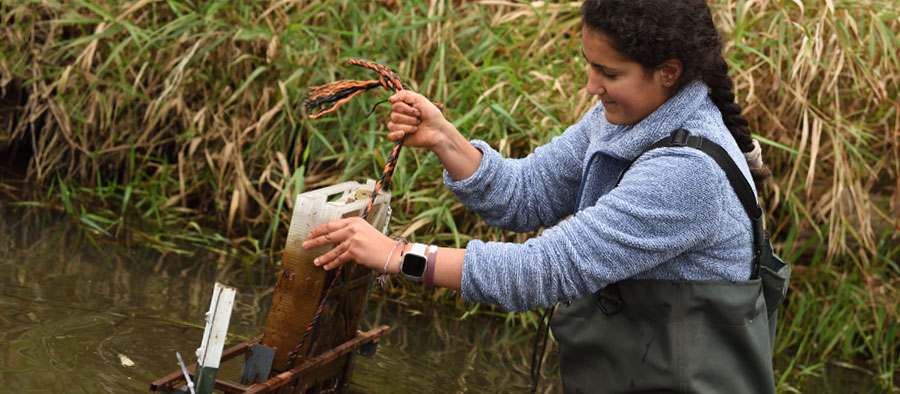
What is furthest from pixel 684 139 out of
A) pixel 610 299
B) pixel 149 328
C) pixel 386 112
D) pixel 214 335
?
pixel 386 112

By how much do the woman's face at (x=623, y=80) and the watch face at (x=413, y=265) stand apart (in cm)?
60

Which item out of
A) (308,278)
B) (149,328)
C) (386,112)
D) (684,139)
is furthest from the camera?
(386,112)

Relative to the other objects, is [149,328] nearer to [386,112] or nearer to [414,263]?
[414,263]

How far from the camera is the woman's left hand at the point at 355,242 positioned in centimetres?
216

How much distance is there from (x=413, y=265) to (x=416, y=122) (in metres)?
0.50

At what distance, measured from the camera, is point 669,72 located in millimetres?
2215

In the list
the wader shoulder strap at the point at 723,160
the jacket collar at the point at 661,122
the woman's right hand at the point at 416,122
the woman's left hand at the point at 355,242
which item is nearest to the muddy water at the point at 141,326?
the woman's left hand at the point at 355,242

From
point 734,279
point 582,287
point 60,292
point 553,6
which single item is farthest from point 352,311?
point 553,6

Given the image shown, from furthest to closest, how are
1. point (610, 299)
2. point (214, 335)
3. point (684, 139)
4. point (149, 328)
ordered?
point (149, 328) → point (610, 299) → point (684, 139) → point (214, 335)

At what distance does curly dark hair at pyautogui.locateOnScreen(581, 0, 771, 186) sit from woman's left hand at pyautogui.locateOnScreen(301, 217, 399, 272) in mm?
719

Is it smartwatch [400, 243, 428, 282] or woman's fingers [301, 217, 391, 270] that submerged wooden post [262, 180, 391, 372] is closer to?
woman's fingers [301, 217, 391, 270]

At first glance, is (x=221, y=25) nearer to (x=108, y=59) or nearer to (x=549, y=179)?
(x=108, y=59)

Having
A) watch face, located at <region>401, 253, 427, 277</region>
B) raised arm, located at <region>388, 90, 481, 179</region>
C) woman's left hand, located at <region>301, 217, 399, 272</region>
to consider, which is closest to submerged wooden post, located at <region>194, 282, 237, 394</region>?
woman's left hand, located at <region>301, 217, 399, 272</region>

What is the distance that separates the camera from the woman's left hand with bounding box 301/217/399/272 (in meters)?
2.16
